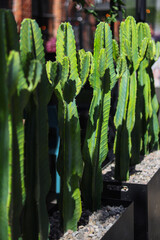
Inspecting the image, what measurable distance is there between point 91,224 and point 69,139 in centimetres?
42

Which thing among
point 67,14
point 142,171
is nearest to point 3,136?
point 142,171

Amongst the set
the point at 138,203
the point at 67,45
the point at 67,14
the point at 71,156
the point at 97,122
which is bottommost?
the point at 138,203

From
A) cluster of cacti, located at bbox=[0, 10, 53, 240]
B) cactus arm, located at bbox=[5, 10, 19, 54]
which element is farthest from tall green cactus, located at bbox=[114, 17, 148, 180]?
cactus arm, located at bbox=[5, 10, 19, 54]

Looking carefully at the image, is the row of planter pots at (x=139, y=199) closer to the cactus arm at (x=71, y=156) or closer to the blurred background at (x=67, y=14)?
the cactus arm at (x=71, y=156)

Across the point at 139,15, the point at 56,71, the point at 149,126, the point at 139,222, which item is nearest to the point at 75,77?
the point at 56,71

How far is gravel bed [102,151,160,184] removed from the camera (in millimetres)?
2400

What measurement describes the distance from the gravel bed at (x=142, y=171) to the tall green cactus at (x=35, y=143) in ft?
3.10

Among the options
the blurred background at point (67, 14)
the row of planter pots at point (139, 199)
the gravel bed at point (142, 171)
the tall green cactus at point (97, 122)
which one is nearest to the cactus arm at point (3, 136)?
the tall green cactus at point (97, 122)

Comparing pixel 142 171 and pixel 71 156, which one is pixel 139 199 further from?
pixel 71 156

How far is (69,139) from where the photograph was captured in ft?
5.65

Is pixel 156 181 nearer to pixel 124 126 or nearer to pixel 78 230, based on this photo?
pixel 124 126

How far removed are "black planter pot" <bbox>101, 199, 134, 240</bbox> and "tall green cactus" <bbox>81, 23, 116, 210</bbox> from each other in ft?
0.42

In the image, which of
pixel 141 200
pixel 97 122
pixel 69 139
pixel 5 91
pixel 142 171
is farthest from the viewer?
pixel 142 171

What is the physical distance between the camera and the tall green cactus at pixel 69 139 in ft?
5.59
